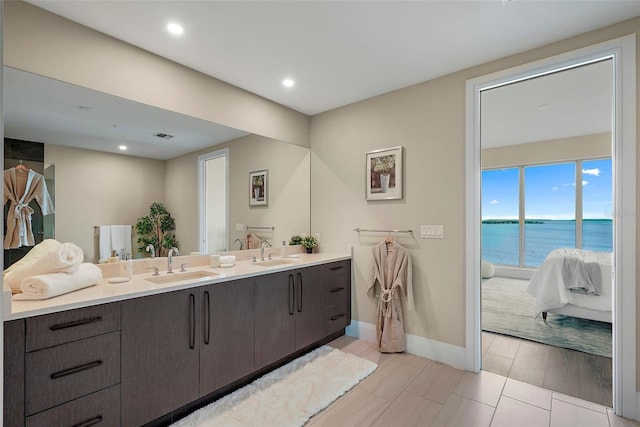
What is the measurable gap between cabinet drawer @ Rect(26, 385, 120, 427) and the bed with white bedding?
361 centimetres

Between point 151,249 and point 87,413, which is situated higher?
point 151,249

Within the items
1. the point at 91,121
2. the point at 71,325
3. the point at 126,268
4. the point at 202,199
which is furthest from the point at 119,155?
the point at 71,325

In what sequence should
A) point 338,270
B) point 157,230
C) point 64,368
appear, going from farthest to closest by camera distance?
1. point 338,270
2. point 157,230
3. point 64,368

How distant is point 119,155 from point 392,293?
2593 millimetres

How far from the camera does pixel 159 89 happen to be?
2330mm

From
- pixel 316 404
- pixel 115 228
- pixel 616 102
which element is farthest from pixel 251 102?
pixel 616 102

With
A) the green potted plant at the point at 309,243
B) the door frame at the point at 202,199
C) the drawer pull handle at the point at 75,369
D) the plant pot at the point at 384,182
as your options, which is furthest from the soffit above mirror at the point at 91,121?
the plant pot at the point at 384,182

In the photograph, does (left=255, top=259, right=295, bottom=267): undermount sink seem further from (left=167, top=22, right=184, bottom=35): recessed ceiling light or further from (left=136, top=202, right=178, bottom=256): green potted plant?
(left=167, top=22, right=184, bottom=35): recessed ceiling light

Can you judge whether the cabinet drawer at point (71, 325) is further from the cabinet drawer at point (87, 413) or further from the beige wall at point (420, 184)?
the beige wall at point (420, 184)

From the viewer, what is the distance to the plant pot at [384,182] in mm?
3069

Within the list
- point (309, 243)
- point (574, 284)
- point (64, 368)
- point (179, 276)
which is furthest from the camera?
point (309, 243)

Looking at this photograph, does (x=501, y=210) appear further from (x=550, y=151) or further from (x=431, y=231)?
(x=431, y=231)

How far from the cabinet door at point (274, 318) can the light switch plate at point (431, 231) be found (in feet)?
4.17

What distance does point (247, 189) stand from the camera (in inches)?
126
